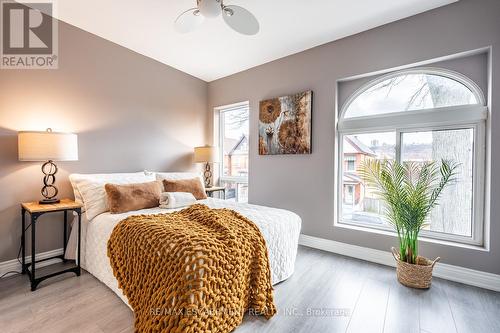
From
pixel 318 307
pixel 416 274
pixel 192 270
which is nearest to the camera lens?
pixel 192 270

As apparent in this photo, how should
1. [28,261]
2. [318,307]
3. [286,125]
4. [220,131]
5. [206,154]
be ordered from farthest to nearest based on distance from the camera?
1. [220,131]
2. [206,154]
3. [286,125]
4. [28,261]
5. [318,307]

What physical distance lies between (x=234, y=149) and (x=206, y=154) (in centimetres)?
66

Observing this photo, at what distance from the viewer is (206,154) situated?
3.70 metres

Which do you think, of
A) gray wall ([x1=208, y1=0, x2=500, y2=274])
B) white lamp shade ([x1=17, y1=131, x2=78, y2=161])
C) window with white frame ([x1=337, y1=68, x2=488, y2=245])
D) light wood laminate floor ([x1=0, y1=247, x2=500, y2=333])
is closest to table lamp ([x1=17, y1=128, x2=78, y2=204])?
white lamp shade ([x1=17, y1=131, x2=78, y2=161])

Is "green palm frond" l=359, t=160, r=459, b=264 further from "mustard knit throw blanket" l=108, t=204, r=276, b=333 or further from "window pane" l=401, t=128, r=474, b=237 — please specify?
"mustard knit throw blanket" l=108, t=204, r=276, b=333

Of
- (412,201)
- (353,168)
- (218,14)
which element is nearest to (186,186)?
(218,14)

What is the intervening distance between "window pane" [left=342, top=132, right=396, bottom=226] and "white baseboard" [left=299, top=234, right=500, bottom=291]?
35 centimetres

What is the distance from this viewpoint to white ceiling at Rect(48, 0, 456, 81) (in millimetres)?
2271

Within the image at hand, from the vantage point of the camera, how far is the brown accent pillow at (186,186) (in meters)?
2.84

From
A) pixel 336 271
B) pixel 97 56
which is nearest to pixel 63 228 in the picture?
pixel 97 56

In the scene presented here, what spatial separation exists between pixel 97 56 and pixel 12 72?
845mm

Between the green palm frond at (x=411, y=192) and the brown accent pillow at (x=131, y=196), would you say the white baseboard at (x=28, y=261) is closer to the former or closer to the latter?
the brown accent pillow at (x=131, y=196)

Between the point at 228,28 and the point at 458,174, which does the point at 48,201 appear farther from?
the point at 458,174

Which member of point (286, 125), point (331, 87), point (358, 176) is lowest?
point (358, 176)
